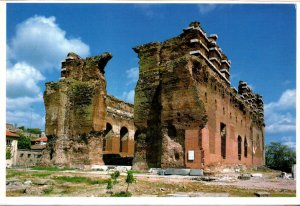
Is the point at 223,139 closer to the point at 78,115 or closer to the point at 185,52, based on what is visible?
the point at 185,52

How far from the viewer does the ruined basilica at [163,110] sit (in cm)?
1764

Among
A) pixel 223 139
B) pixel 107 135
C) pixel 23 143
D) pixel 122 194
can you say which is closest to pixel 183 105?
pixel 223 139

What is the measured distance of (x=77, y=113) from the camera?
23.2 m

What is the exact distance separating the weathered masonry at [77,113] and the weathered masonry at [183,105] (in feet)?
11.6

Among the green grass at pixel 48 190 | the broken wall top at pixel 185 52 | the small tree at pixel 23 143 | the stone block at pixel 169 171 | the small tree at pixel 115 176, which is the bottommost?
the green grass at pixel 48 190

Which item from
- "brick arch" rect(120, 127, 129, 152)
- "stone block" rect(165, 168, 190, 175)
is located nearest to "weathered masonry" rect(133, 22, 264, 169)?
"stone block" rect(165, 168, 190, 175)

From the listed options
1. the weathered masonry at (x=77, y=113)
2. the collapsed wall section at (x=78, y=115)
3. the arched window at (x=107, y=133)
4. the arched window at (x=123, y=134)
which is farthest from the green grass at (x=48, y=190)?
the arched window at (x=123, y=134)

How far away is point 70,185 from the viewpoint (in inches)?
481

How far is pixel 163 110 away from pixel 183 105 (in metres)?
1.26

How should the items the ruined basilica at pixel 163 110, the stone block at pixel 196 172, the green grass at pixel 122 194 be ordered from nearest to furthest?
the green grass at pixel 122 194 → the stone block at pixel 196 172 → the ruined basilica at pixel 163 110

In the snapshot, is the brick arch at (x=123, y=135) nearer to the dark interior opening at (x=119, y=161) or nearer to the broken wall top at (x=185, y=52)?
the dark interior opening at (x=119, y=161)
